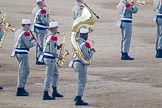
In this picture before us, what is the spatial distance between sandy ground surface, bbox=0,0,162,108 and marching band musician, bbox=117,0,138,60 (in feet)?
1.54

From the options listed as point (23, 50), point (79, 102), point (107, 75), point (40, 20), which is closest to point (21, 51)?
point (23, 50)

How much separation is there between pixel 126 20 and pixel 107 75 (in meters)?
3.30

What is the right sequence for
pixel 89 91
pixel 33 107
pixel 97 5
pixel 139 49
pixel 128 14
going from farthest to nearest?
pixel 97 5 < pixel 139 49 < pixel 128 14 < pixel 89 91 < pixel 33 107

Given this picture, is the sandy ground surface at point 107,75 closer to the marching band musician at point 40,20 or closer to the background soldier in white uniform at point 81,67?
the background soldier in white uniform at point 81,67

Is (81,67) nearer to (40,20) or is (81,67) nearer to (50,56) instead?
(50,56)

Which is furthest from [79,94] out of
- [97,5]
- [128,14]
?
[97,5]

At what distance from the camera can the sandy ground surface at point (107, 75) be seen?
24.2m

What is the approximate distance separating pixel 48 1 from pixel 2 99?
1021 inches

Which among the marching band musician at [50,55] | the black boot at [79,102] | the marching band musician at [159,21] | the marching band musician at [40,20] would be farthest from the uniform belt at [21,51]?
the marching band musician at [159,21]

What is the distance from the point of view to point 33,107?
23.3m

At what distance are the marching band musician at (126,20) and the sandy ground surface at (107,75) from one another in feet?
1.54

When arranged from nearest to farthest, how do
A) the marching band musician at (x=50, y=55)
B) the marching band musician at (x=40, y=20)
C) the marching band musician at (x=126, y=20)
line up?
the marching band musician at (x=50, y=55) < the marching band musician at (x=40, y=20) < the marching band musician at (x=126, y=20)

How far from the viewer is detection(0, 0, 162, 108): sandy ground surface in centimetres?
2419

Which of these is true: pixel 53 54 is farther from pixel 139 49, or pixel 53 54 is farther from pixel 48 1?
pixel 48 1
